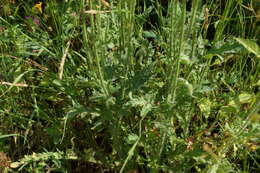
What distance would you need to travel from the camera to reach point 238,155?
1570 mm

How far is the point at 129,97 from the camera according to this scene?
1298 millimetres

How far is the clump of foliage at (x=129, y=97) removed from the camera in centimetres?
124

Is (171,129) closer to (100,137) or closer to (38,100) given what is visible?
(100,137)

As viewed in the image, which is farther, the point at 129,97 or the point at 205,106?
the point at 205,106

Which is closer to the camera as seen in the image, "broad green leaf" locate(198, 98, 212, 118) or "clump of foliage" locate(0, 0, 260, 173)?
"clump of foliage" locate(0, 0, 260, 173)

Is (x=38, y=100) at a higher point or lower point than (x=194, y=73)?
lower

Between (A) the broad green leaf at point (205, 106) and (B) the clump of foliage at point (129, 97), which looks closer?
(B) the clump of foliage at point (129, 97)

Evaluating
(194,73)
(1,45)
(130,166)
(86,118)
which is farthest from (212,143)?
(1,45)

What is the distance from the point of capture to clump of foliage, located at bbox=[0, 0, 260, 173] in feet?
4.06

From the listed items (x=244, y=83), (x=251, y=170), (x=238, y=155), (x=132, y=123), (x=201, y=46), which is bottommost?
(x=251, y=170)

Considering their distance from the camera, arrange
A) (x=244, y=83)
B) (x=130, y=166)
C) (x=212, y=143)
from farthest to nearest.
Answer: (x=244, y=83), (x=130, y=166), (x=212, y=143)

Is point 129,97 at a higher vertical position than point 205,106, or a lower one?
higher

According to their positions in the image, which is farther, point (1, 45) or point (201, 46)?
point (1, 45)

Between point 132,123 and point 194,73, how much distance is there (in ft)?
1.19
